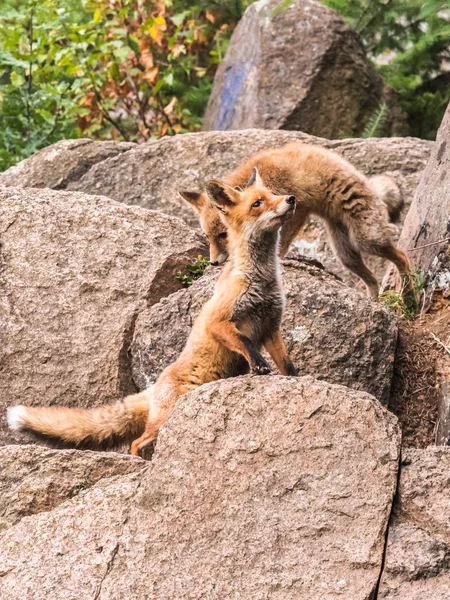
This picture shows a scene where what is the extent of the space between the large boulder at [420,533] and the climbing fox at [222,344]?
1510mm

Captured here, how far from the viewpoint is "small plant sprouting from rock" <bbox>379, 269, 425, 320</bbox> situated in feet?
29.9

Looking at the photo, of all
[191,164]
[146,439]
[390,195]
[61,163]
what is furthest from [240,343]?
[61,163]

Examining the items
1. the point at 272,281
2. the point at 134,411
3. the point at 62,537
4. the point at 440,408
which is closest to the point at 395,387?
the point at 440,408

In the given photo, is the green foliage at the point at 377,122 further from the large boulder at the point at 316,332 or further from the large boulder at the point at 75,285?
the large boulder at the point at 316,332

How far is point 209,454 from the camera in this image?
5.65 metres

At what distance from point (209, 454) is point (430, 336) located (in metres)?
3.32

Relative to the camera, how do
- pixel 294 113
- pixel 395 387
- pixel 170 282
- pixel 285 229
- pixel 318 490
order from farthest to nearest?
1. pixel 294 113
2. pixel 285 229
3. pixel 170 282
4. pixel 395 387
5. pixel 318 490

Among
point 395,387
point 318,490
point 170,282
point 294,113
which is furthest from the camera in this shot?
point 294,113

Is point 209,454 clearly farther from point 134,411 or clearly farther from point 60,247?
point 60,247

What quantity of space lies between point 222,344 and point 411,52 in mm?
8450

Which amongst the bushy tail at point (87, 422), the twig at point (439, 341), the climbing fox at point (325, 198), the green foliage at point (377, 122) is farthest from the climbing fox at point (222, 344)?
the green foliage at point (377, 122)

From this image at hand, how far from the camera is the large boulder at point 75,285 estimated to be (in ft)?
28.0

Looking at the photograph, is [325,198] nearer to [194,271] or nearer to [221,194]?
[194,271]

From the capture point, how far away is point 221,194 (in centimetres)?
769
